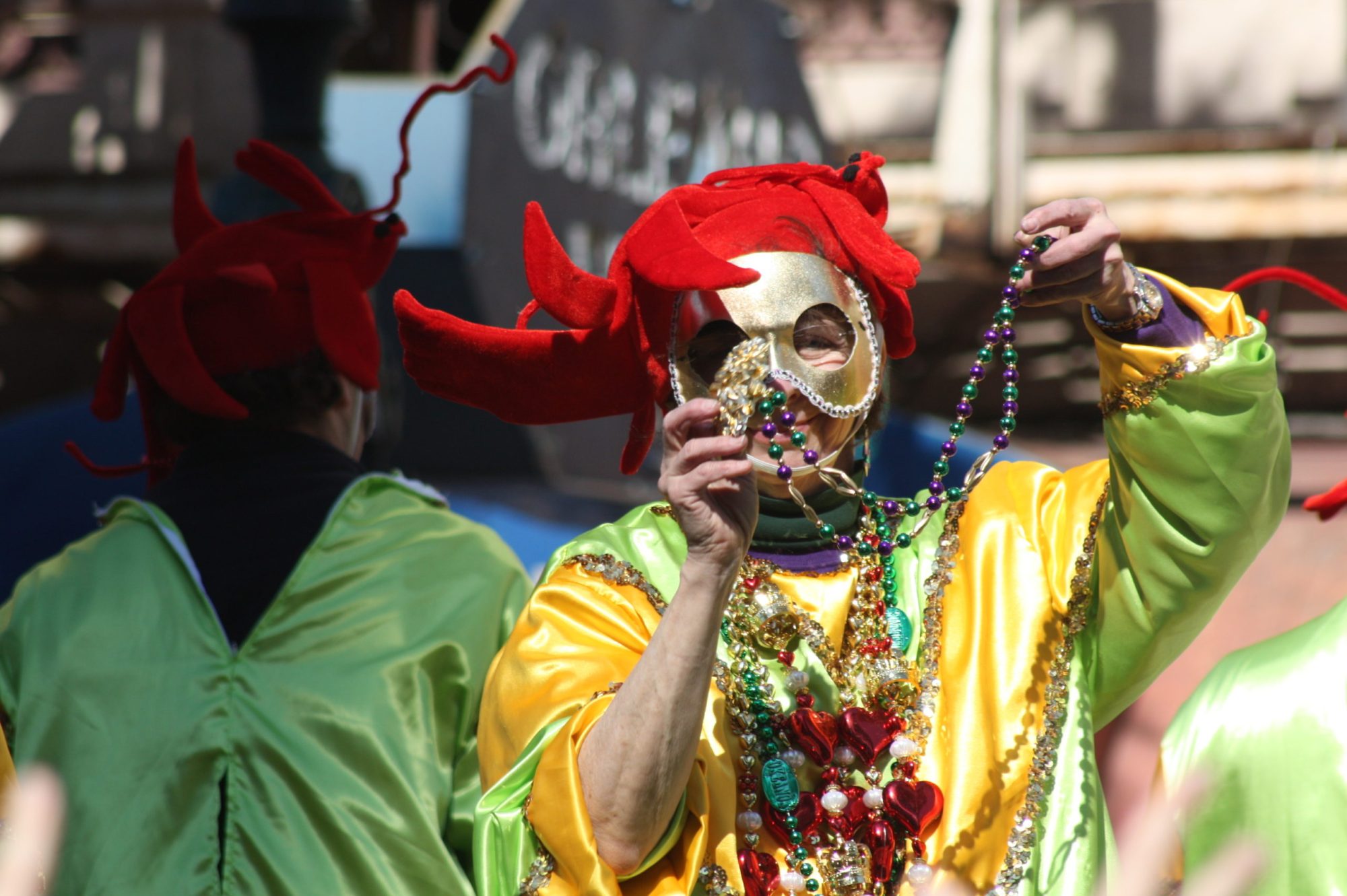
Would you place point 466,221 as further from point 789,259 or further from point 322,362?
point 789,259

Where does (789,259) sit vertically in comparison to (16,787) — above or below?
above

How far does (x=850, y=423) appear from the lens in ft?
7.31

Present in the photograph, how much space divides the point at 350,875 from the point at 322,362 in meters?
0.90

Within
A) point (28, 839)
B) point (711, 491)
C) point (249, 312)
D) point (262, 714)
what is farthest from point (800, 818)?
point (249, 312)

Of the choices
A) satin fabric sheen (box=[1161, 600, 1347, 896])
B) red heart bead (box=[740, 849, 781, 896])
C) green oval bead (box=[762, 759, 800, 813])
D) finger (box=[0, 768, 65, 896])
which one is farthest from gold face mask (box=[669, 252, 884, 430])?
finger (box=[0, 768, 65, 896])

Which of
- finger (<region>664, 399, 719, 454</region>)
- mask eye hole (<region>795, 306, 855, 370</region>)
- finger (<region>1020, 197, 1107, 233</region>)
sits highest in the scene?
finger (<region>1020, 197, 1107, 233</region>)

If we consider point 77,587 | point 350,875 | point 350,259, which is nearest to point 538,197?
point 350,259

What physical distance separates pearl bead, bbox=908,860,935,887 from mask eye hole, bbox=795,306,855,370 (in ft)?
2.01

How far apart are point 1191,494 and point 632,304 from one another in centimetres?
72

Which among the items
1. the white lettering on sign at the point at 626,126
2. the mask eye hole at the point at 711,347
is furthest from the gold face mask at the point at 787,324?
the white lettering on sign at the point at 626,126

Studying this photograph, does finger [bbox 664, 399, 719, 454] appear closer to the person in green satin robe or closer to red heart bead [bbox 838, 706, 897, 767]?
red heart bead [bbox 838, 706, 897, 767]

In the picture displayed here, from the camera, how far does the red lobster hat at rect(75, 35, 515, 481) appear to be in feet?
9.53

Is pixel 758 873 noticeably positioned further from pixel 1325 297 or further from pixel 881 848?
pixel 1325 297

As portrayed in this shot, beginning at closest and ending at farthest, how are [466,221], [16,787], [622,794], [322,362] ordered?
1. [622,794]
2. [16,787]
3. [322,362]
4. [466,221]
